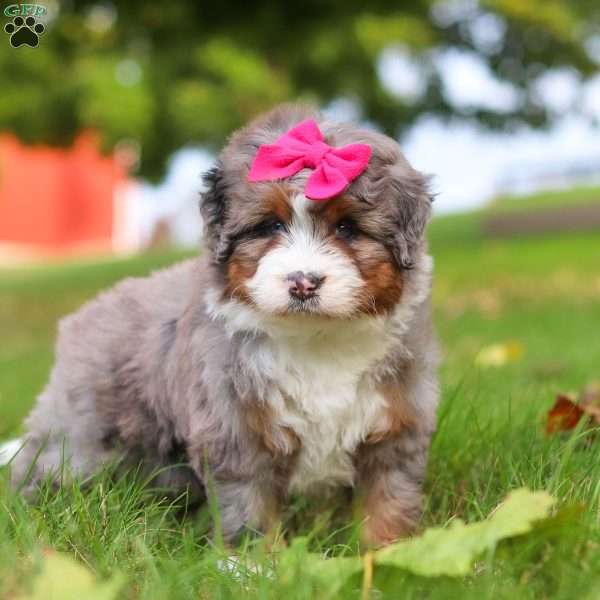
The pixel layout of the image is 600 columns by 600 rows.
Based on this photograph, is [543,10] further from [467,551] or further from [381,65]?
[467,551]

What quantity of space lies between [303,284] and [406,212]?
19.8 inches

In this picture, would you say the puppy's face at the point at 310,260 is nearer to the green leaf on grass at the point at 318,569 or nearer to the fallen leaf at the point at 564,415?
the green leaf on grass at the point at 318,569

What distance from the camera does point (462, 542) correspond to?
2.52m

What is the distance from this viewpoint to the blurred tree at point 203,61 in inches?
397

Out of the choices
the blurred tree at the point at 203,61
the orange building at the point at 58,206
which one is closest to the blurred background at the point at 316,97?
the blurred tree at the point at 203,61

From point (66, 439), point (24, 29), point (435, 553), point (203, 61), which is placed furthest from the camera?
point (203, 61)

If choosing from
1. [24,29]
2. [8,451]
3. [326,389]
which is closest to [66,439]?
[8,451]

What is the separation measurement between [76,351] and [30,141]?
9.03 metres

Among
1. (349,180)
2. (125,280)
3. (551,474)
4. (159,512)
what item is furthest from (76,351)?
(551,474)

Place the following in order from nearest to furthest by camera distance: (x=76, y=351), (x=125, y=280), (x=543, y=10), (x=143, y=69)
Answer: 1. (x=76, y=351)
2. (x=125, y=280)
3. (x=143, y=69)
4. (x=543, y=10)

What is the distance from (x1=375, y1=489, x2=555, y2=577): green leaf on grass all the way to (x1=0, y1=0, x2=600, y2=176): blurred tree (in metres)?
7.77

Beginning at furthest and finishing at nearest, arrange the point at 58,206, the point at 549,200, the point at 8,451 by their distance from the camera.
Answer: the point at 58,206
the point at 549,200
the point at 8,451

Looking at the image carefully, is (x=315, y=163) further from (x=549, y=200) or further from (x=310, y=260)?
(x=549, y=200)

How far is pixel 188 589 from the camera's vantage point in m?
2.54
